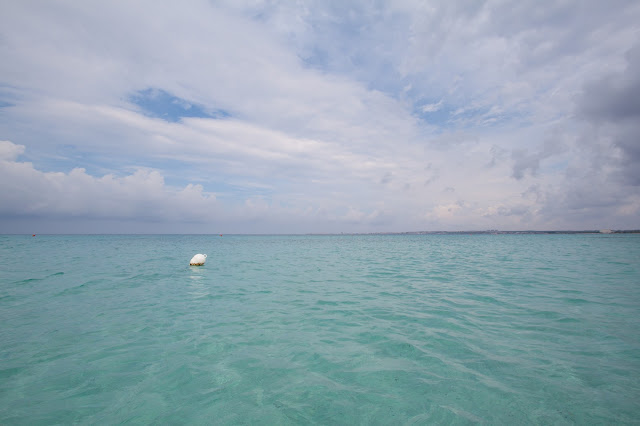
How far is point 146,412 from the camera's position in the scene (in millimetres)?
5148

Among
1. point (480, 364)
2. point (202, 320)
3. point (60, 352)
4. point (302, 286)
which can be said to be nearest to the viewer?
point (480, 364)

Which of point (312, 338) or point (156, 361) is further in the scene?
point (312, 338)

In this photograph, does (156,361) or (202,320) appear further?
(202,320)

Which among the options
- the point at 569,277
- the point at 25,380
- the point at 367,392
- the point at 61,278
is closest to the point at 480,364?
the point at 367,392

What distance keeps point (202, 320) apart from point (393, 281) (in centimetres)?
1147

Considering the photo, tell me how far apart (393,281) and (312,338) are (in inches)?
408

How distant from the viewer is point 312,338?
8.60m

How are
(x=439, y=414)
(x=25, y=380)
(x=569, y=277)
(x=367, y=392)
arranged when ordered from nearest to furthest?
(x=439, y=414)
(x=367, y=392)
(x=25, y=380)
(x=569, y=277)

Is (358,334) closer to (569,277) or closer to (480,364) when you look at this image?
(480,364)

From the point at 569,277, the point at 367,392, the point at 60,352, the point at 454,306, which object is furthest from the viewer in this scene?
the point at 569,277

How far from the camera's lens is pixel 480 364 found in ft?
22.3

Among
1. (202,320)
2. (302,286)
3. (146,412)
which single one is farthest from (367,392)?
(302,286)

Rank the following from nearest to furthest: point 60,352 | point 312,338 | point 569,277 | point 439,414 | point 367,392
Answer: point 439,414, point 367,392, point 60,352, point 312,338, point 569,277

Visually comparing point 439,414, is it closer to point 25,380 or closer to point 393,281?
point 25,380
